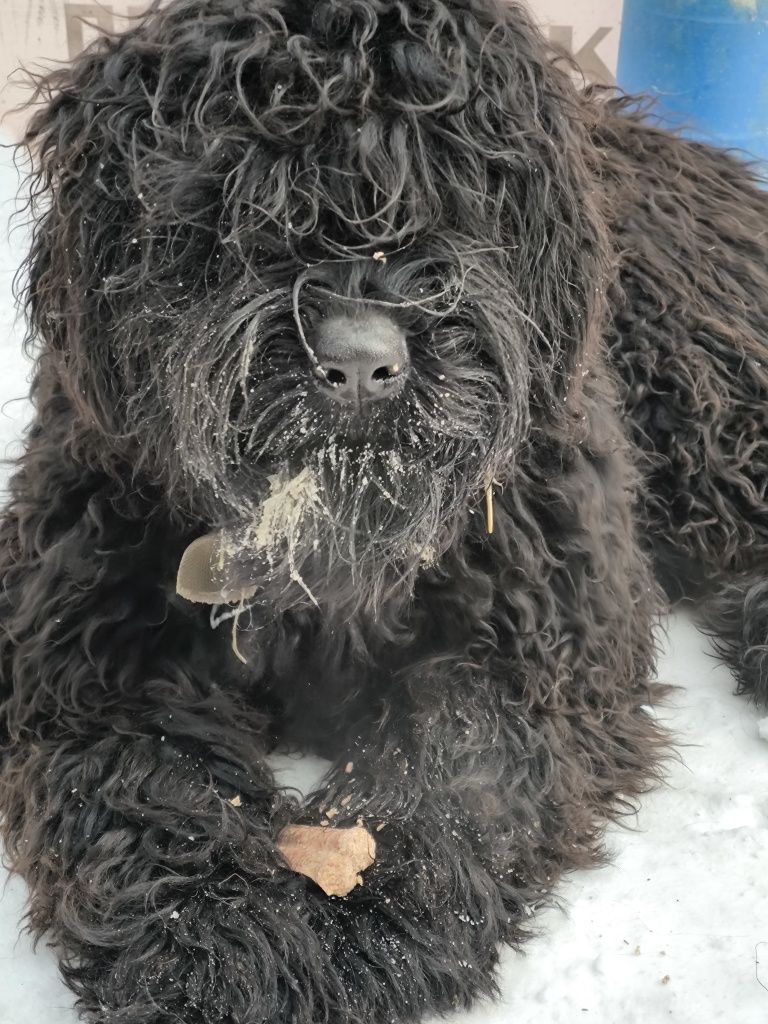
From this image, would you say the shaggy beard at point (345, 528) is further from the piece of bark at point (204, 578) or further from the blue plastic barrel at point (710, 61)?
the blue plastic barrel at point (710, 61)

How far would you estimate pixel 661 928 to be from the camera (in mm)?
2514

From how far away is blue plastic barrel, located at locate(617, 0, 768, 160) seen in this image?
5.92m

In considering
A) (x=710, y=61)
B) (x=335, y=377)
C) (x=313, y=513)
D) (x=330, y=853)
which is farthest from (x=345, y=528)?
(x=710, y=61)

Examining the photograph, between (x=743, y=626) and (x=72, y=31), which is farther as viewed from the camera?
(x=72, y=31)

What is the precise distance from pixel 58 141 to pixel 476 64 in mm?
820

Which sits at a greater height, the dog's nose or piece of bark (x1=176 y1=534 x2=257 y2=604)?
the dog's nose

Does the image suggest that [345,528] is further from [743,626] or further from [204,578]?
[743,626]

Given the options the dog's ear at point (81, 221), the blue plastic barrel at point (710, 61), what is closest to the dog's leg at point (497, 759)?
the dog's ear at point (81, 221)

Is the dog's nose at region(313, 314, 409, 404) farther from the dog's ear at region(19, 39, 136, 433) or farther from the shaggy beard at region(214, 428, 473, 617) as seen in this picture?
the dog's ear at region(19, 39, 136, 433)

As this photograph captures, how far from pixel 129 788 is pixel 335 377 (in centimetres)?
97

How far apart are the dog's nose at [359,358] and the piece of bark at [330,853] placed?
89 cm

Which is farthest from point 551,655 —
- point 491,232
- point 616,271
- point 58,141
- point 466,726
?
point 58,141

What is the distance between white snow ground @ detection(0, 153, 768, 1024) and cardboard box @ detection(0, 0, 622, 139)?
4457 mm

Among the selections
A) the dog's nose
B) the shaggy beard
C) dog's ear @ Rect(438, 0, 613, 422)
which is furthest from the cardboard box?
the dog's nose
